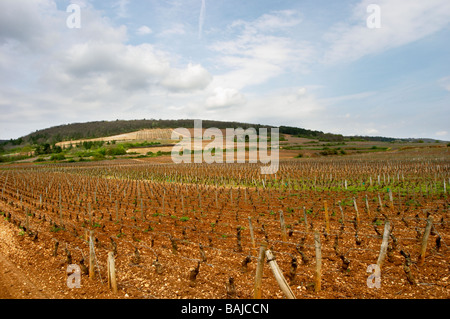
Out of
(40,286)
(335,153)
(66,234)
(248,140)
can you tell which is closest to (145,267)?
(40,286)

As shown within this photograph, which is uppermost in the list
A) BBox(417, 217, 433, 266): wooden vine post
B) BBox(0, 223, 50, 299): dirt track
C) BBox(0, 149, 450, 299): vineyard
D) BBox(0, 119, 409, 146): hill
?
BBox(0, 119, 409, 146): hill

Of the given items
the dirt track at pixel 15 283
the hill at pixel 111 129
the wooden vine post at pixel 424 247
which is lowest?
the dirt track at pixel 15 283

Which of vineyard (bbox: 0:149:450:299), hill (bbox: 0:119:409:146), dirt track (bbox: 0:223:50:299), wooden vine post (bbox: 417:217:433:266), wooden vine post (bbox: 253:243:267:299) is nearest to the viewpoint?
wooden vine post (bbox: 253:243:267:299)

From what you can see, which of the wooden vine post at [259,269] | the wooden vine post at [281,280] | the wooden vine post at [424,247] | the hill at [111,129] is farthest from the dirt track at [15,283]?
the hill at [111,129]

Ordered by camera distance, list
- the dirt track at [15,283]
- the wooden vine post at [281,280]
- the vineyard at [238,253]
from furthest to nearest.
Result: 1. the dirt track at [15,283]
2. the vineyard at [238,253]
3. the wooden vine post at [281,280]

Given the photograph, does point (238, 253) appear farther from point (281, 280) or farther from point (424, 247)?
point (424, 247)

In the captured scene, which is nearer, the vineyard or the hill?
the vineyard

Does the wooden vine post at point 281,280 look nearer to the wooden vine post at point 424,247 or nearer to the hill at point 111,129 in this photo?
the wooden vine post at point 424,247

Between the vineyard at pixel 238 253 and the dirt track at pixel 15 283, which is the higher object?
the vineyard at pixel 238 253

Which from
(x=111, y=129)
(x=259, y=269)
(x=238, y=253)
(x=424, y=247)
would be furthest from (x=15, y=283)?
(x=111, y=129)

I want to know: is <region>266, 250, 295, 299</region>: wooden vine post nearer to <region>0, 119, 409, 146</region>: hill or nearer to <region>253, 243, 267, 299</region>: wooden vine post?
<region>253, 243, 267, 299</region>: wooden vine post

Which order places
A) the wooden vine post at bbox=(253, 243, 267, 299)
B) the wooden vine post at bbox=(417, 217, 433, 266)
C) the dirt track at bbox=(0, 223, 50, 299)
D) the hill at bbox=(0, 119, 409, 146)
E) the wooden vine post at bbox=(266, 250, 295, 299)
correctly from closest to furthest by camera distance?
the wooden vine post at bbox=(266, 250, 295, 299) → the wooden vine post at bbox=(253, 243, 267, 299) → the dirt track at bbox=(0, 223, 50, 299) → the wooden vine post at bbox=(417, 217, 433, 266) → the hill at bbox=(0, 119, 409, 146)

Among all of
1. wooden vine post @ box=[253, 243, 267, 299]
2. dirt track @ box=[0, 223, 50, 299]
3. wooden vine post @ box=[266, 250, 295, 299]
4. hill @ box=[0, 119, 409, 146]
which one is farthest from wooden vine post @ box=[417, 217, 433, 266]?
hill @ box=[0, 119, 409, 146]
